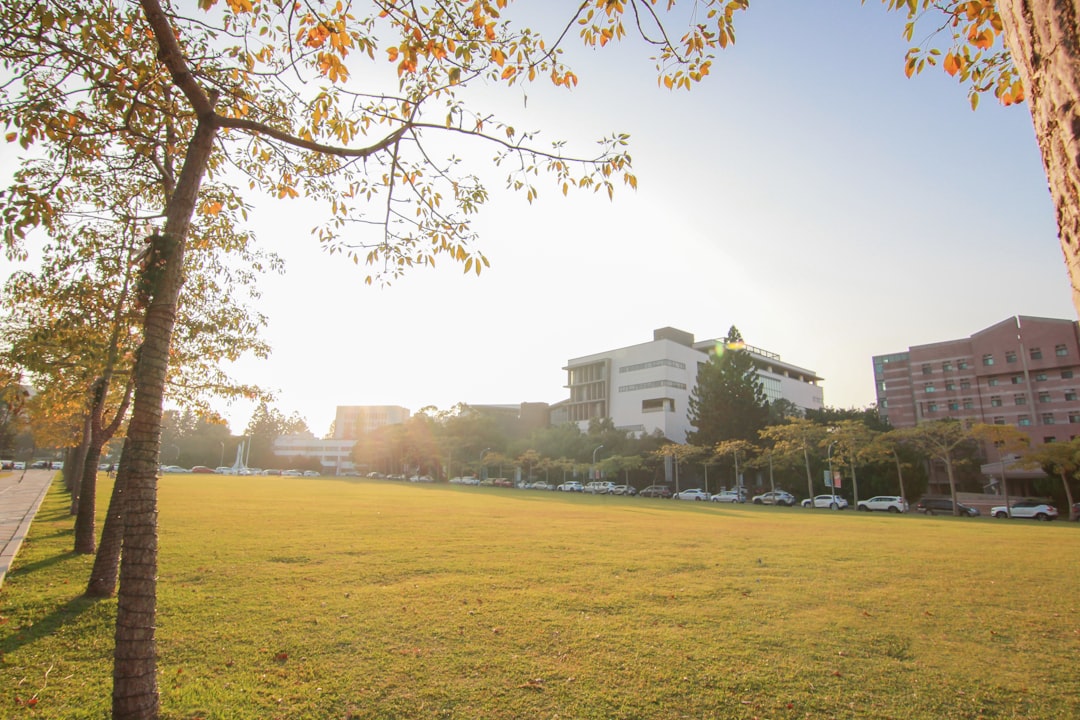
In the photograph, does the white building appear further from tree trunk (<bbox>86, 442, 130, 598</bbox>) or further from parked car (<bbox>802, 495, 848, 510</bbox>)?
tree trunk (<bbox>86, 442, 130, 598</bbox>)

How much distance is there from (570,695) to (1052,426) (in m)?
83.8

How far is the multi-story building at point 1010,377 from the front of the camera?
64.4 meters

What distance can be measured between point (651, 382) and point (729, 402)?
2530 centimetres

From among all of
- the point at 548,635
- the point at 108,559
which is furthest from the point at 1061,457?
the point at 108,559

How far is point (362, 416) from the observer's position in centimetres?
17288

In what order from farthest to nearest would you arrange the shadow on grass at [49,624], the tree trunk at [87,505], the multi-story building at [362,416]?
the multi-story building at [362,416]
the tree trunk at [87,505]
the shadow on grass at [49,624]

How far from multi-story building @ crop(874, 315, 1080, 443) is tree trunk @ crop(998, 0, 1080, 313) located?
7431 centimetres

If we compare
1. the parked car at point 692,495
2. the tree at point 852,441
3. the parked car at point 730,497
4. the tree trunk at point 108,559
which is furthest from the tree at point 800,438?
the tree trunk at point 108,559

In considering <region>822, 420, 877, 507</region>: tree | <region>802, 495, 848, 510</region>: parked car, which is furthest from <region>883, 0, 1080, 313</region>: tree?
<region>802, 495, 848, 510</region>: parked car

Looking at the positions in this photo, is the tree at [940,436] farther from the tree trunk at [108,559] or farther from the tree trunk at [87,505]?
the tree trunk at [87,505]

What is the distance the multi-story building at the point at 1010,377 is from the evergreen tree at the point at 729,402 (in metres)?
21.5

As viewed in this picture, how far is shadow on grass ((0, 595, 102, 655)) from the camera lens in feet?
19.8

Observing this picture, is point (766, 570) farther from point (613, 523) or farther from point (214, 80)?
point (214, 80)

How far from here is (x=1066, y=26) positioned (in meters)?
1.65
